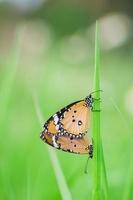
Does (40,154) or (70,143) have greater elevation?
(40,154)

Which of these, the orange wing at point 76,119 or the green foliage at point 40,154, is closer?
the orange wing at point 76,119

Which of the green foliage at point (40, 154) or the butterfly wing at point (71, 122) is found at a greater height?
the green foliage at point (40, 154)

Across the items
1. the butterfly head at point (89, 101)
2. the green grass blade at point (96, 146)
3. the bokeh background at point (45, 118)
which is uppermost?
the bokeh background at point (45, 118)

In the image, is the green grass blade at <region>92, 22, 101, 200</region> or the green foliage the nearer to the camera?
the green grass blade at <region>92, 22, 101, 200</region>

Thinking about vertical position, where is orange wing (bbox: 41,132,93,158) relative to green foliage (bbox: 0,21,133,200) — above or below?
below

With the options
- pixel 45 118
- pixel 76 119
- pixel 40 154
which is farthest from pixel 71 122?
pixel 45 118

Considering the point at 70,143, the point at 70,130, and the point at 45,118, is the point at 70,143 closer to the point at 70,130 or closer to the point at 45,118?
the point at 70,130

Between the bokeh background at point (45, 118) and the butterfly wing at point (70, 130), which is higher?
the bokeh background at point (45, 118)

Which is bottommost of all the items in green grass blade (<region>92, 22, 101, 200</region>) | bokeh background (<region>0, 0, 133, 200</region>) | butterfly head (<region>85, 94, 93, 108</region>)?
green grass blade (<region>92, 22, 101, 200</region>)

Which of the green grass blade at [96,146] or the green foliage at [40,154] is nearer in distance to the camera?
the green grass blade at [96,146]
